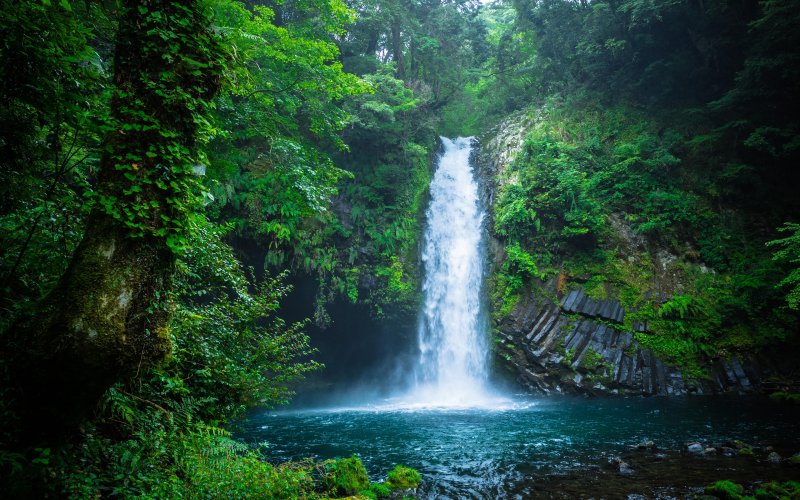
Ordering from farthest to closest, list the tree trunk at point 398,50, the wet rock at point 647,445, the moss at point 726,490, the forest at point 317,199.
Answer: the tree trunk at point 398,50
the wet rock at point 647,445
the moss at point 726,490
the forest at point 317,199

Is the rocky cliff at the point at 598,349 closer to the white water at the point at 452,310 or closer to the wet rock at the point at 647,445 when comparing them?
the white water at the point at 452,310

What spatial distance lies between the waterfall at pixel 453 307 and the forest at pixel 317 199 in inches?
28.0

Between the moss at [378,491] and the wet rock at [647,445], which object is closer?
the moss at [378,491]

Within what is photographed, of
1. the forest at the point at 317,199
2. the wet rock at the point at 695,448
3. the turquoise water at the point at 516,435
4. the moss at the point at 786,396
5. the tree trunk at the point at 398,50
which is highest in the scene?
the tree trunk at the point at 398,50

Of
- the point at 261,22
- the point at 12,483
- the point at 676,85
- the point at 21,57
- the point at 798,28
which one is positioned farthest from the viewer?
the point at 676,85

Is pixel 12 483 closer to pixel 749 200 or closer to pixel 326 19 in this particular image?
pixel 326 19

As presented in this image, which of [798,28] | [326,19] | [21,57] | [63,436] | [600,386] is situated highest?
[326,19]

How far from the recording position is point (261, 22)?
10.0 m

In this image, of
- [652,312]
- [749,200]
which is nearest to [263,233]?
[652,312]

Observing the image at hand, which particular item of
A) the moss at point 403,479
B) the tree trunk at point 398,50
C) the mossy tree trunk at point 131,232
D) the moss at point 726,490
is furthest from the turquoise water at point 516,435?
the tree trunk at point 398,50

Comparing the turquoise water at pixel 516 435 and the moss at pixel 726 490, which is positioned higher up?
the moss at pixel 726 490

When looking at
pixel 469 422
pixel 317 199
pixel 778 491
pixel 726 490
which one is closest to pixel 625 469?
pixel 726 490

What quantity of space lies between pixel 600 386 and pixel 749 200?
9.47 meters

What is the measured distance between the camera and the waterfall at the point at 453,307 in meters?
15.8
